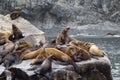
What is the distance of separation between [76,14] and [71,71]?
128029mm

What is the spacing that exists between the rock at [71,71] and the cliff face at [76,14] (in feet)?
351

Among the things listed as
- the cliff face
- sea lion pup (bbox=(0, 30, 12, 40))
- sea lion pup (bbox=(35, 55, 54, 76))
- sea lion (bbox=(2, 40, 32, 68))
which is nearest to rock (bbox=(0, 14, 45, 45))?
sea lion pup (bbox=(0, 30, 12, 40))

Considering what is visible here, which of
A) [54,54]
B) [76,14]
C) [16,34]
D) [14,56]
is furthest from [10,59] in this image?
[76,14]

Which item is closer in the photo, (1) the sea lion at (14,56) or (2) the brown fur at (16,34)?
(1) the sea lion at (14,56)

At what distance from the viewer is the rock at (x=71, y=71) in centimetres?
1600

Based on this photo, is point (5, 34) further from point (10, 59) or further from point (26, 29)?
point (10, 59)

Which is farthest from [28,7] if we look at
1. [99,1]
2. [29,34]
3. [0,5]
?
[29,34]

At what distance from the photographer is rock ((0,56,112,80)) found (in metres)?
16.0

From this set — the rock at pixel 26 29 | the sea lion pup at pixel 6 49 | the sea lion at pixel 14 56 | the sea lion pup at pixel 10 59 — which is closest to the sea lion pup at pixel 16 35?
the rock at pixel 26 29

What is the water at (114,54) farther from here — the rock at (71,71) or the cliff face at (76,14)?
the cliff face at (76,14)

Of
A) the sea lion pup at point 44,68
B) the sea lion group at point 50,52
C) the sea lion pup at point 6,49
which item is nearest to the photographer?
the sea lion pup at point 44,68

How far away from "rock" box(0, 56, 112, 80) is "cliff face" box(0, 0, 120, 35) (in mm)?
106925

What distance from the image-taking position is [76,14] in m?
144

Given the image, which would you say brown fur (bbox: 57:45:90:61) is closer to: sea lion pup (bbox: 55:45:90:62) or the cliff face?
sea lion pup (bbox: 55:45:90:62)
